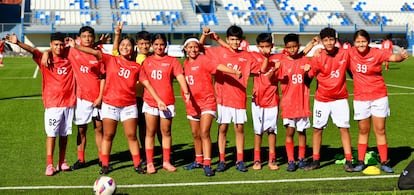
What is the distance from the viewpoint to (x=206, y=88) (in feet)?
30.7

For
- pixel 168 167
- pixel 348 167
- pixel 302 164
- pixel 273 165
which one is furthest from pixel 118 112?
pixel 348 167

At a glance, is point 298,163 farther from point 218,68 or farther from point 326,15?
point 326,15

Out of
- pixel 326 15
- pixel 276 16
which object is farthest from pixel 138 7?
pixel 326 15

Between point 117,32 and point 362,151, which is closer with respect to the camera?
point 117,32

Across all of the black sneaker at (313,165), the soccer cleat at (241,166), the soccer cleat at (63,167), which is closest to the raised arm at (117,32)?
the soccer cleat at (63,167)

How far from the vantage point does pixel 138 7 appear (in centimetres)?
5725

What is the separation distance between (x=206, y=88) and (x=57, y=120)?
219 cm

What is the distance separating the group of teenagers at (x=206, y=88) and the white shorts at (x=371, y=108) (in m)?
0.01

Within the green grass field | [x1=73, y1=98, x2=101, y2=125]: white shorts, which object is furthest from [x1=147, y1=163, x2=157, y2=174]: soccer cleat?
[x1=73, y1=98, x2=101, y2=125]: white shorts

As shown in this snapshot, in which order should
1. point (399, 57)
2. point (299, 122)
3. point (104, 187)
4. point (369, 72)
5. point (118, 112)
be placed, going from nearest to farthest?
point (104, 187), point (399, 57), point (118, 112), point (369, 72), point (299, 122)

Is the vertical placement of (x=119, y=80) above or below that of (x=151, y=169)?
above

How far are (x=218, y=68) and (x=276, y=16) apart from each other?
49.3 meters

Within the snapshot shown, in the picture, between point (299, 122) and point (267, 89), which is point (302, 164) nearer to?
point (299, 122)

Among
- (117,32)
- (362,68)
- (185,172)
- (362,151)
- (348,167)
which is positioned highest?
(117,32)
